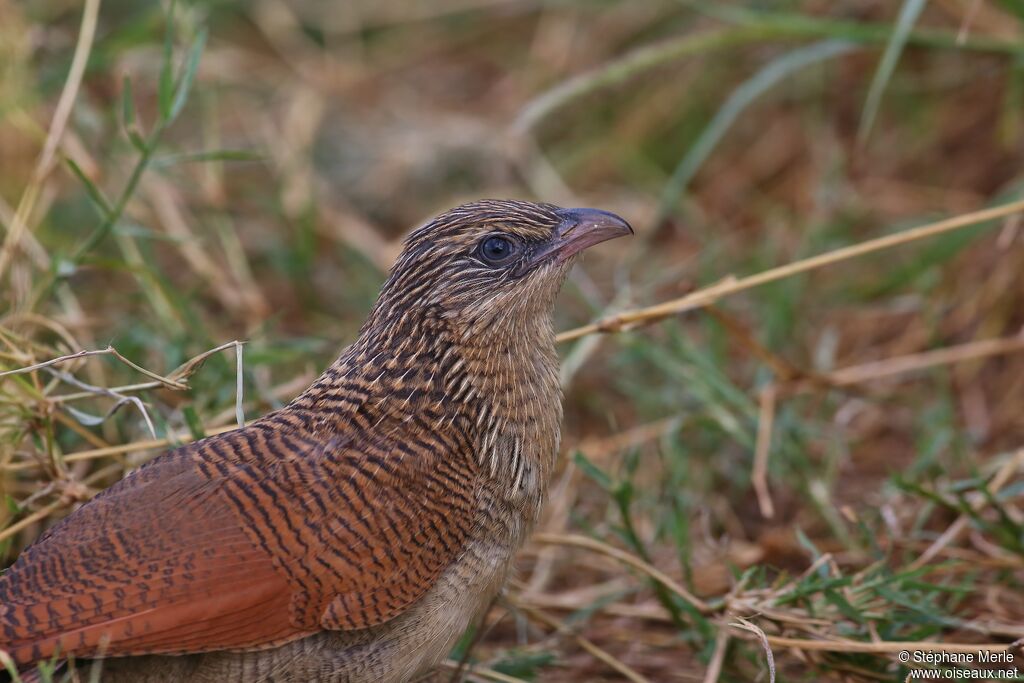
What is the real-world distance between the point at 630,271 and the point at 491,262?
122 inches

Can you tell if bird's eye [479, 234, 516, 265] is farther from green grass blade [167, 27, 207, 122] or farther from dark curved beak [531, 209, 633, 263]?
green grass blade [167, 27, 207, 122]

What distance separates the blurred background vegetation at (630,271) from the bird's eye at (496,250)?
71cm

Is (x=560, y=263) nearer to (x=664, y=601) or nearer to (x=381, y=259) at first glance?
(x=664, y=601)

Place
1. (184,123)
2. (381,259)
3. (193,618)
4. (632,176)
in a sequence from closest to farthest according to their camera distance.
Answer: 1. (193,618)
2. (381,259)
3. (632,176)
4. (184,123)

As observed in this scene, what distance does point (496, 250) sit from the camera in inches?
146

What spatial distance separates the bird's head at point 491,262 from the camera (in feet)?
12.0

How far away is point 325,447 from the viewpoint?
3344 mm

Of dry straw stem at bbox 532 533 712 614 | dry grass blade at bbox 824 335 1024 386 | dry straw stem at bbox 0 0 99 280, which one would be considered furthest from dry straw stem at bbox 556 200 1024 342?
dry straw stem at bbox 0 0 99 280

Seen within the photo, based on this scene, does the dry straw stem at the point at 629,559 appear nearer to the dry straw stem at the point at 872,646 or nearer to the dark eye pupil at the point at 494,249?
the dry straw stem at the point at 872,646

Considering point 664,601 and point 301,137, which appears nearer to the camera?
point 664,601

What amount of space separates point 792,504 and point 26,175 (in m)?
3.89

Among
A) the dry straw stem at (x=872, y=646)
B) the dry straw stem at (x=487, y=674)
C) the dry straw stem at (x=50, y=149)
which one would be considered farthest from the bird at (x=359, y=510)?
the dry straw stem at (x=50, y=149)

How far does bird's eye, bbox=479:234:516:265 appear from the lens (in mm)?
3703

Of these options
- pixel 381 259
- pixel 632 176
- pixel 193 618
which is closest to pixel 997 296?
pixel 632 176
